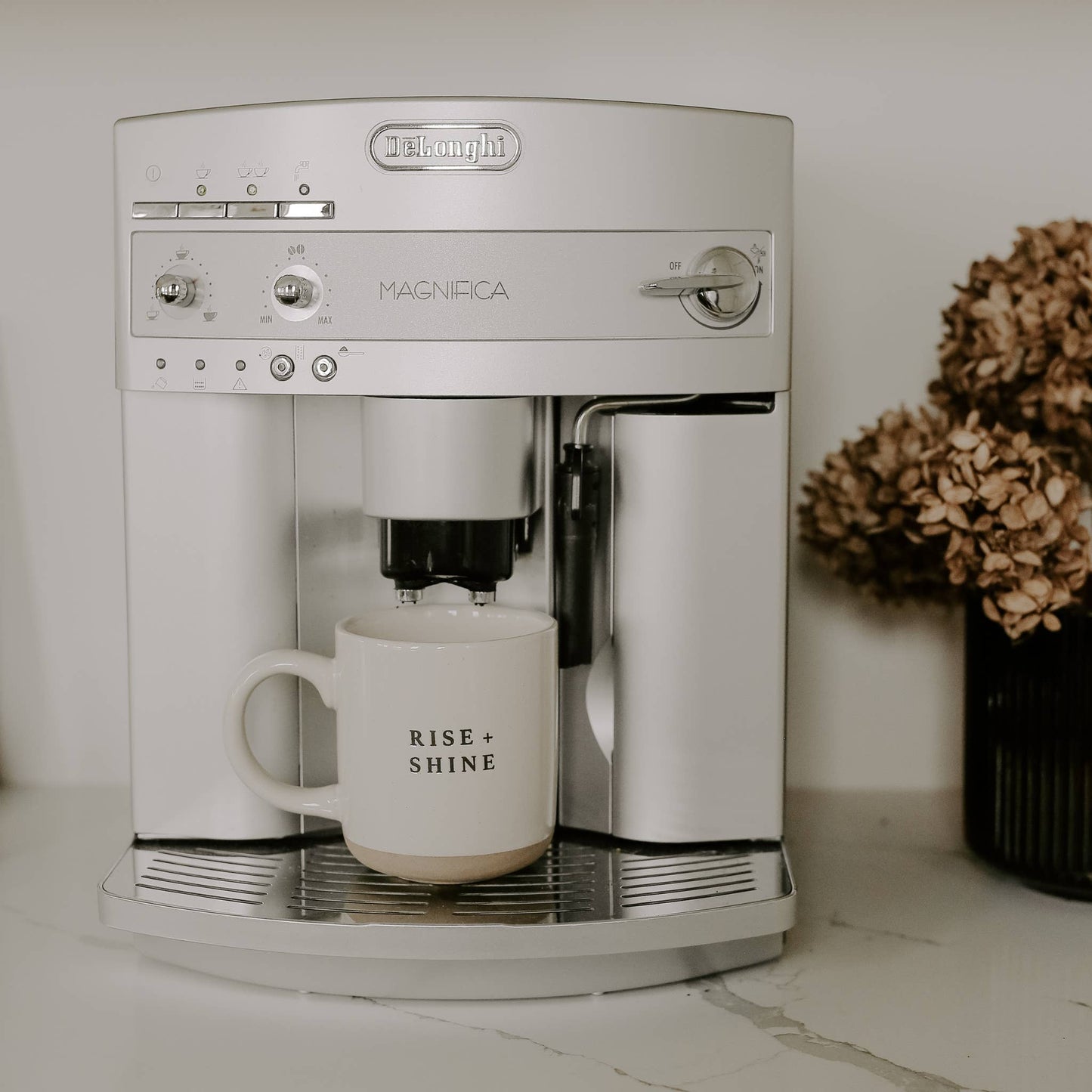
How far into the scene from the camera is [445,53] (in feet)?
2.45

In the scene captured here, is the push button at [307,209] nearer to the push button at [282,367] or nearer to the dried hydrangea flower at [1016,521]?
the push button at [282,367]

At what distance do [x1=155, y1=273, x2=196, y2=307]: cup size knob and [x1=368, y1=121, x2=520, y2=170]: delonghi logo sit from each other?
3.8 inches

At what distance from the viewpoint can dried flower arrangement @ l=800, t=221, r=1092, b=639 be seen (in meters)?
0.59

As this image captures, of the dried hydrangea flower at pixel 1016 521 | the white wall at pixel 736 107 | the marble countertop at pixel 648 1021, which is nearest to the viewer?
the marble countertop at pixel 648 1021

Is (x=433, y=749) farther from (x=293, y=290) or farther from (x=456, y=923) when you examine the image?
(x=293, y=290)

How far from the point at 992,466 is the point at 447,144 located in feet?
0.98

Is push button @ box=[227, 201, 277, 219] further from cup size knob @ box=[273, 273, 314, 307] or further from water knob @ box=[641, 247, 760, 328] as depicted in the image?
water knob @ box=[641, 247, 760, 328]

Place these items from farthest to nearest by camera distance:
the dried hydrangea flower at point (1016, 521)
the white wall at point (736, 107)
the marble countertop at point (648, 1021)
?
the white wall at point (736, 107) → the dried hydrangea flower at point (1016, 521) → the marble countertop at point (648, 1021)

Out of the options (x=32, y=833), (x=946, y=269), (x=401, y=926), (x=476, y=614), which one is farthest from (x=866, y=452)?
(x=32, y=833)

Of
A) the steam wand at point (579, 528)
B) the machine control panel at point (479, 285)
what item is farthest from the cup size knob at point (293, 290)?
the steam wand at point (579, 528)

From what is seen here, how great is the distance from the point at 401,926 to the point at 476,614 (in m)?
0.14

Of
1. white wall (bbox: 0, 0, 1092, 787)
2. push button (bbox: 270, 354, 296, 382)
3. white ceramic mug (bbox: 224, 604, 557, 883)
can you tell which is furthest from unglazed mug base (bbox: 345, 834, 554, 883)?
white wall (bbox: 0, 0, 1092, 787)

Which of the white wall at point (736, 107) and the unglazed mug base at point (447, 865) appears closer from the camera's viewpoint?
the unglazed mug base at point (447, 865)

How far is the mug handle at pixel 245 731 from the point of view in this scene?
524 mm
